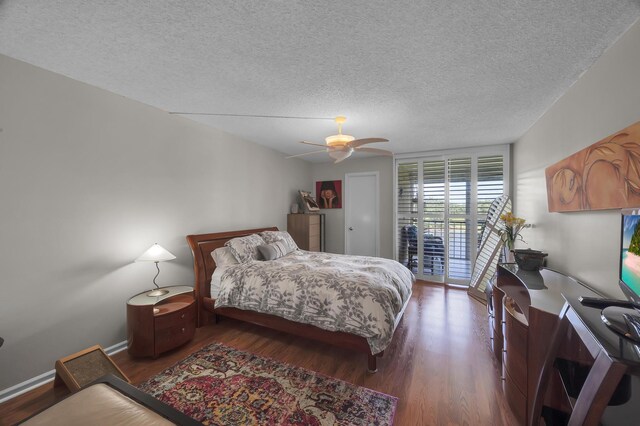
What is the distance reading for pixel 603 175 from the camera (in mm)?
1585

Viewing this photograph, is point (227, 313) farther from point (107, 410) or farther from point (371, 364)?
point (107, 410)

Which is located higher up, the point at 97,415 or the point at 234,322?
the point at 97,415

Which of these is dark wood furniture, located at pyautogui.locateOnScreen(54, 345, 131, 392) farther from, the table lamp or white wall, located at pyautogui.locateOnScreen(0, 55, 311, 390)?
the table lamp

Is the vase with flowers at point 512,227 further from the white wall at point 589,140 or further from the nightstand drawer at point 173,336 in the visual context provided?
the nightstand drawer at point 173,336

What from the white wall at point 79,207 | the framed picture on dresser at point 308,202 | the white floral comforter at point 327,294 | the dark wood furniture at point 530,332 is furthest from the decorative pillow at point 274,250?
the dark wood furniture at point 530,332

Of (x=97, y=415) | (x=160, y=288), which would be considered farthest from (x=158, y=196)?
(x=97, y=415)

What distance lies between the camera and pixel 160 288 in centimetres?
265

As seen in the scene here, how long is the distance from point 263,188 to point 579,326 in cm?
402

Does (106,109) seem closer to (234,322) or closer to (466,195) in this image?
(234,322)

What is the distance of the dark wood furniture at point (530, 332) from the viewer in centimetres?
133

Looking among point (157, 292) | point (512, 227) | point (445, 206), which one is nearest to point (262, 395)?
point (157, 292)

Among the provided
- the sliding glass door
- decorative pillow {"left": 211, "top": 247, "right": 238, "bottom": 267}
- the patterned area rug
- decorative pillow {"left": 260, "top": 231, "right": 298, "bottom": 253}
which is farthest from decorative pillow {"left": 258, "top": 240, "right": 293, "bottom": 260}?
the sliding glass door

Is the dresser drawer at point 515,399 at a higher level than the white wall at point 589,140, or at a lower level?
lower

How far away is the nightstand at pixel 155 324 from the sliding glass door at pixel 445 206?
3848 mm
